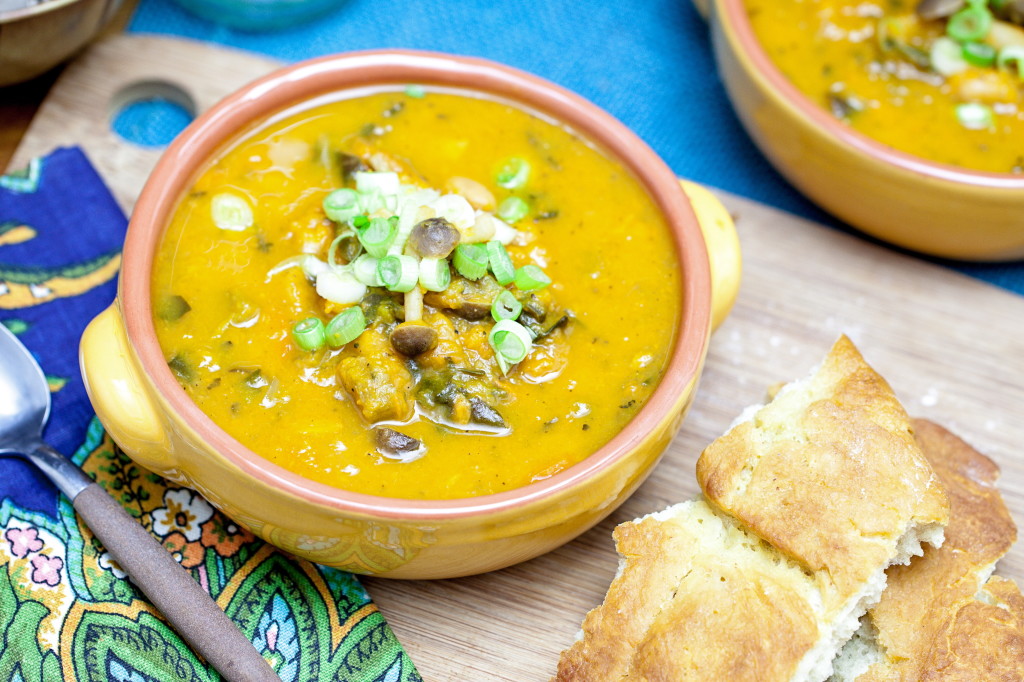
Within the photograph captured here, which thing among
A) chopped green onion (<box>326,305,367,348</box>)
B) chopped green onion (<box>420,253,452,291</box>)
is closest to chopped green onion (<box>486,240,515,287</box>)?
chopped green onion (<box>420,253,452,291</box>)

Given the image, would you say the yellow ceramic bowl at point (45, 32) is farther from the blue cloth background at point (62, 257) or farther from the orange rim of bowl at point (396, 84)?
the orange rim of bowl at point (396, 84)

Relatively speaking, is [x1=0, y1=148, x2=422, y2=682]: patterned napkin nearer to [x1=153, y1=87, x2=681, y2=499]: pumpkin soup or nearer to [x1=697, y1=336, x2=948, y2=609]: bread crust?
[x1=153, y1=87, x2=681, y2=499]: pumpkin soup

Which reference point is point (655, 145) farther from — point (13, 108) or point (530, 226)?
point (13, 108)

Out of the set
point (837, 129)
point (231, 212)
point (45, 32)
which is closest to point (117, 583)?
point (231, 212)

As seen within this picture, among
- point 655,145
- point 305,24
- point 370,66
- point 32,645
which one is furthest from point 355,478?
point 305,24

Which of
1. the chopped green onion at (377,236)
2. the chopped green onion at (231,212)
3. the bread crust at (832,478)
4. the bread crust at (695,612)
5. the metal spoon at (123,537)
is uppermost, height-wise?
the chopped green onion at (377,236)

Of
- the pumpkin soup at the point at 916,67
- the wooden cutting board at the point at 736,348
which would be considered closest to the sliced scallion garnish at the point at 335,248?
the wooden cutting board at the point at 736,348
